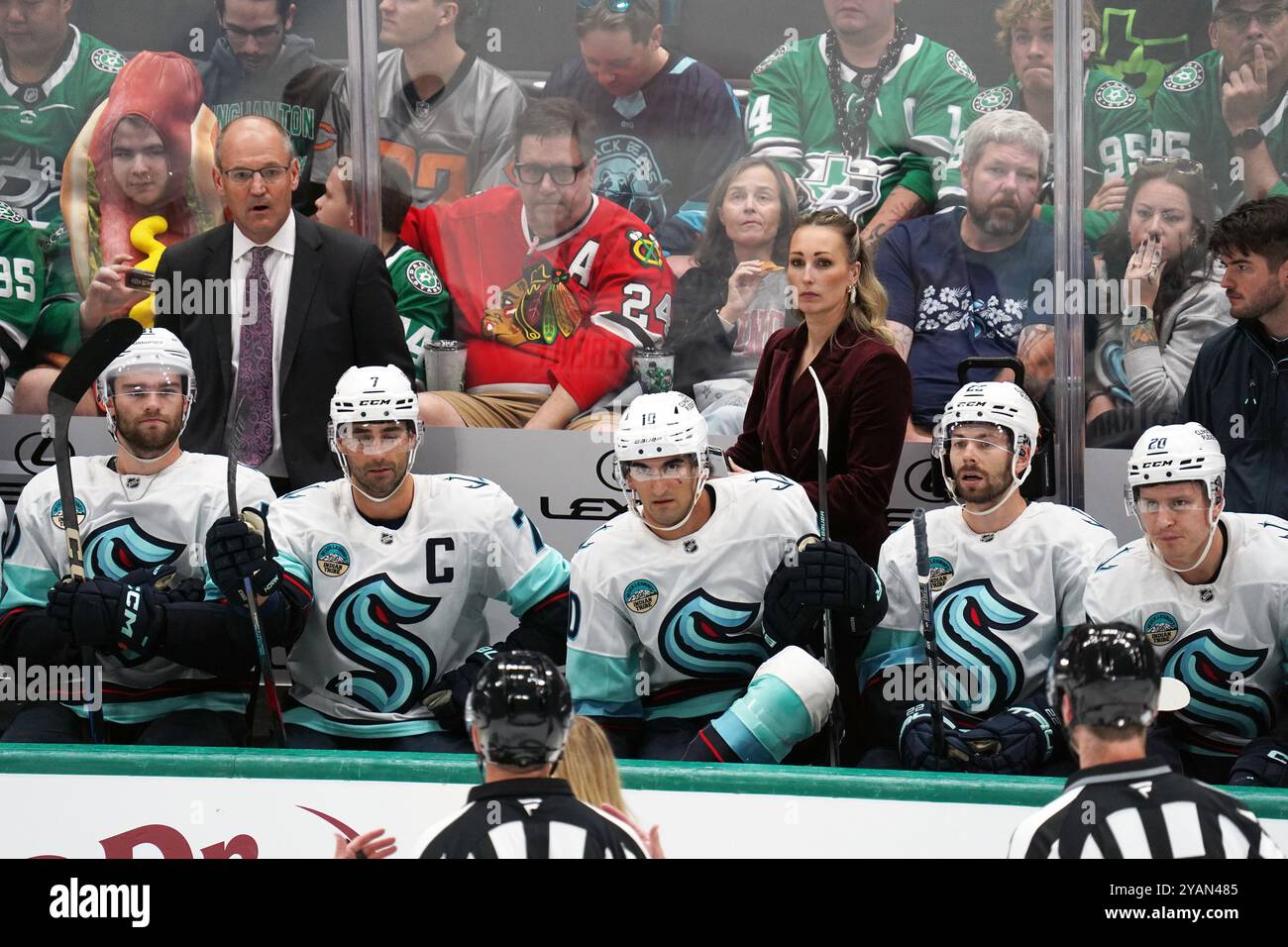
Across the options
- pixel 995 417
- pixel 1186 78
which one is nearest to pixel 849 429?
pixel 995 417

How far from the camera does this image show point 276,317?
481 centimetres

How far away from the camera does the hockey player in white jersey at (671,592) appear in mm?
3945

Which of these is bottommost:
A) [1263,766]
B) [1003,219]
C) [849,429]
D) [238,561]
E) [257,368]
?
[1263,766]

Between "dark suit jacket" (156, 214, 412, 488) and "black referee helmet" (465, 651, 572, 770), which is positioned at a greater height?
"dark suit jacket" (156, 214, 412, 488)

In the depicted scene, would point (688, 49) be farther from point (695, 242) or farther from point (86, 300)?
point (86, 300)

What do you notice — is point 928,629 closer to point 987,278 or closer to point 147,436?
point 987,278

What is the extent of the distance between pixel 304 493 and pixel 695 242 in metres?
1.63

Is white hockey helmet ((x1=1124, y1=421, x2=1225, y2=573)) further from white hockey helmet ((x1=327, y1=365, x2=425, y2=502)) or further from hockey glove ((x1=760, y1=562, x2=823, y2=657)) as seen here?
white hockey helmet ((x1=327, y1=365, x2=425, y2=502))

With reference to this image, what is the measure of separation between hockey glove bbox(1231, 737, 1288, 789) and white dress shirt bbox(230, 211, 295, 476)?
279 centimetres

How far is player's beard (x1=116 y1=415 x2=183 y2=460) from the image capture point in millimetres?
4383

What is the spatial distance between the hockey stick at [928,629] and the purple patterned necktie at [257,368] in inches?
81.3

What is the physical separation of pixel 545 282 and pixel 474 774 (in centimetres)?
226

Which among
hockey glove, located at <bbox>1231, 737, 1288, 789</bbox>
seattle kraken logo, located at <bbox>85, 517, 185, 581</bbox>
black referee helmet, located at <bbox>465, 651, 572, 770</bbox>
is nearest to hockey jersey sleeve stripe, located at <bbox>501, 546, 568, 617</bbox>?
seattle kraken logo, located at <bbox>85, 517, 185, 581</bbox>
